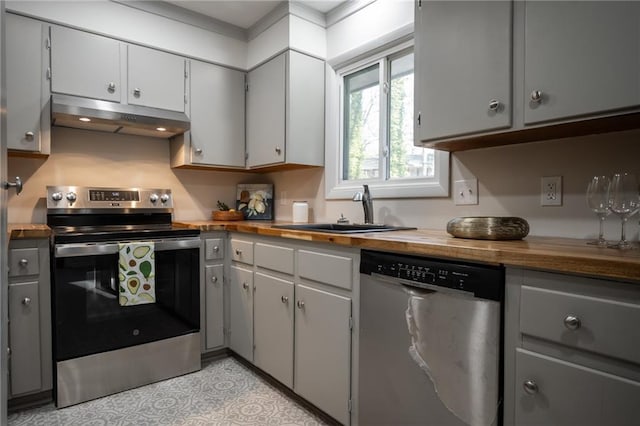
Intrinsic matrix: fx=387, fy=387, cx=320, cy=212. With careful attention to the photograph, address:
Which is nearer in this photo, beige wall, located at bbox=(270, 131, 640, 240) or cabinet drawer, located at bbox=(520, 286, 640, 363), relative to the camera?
cabinet drawer, located at bbox=(520, 286, 640, 363)

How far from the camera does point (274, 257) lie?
6.87 ft

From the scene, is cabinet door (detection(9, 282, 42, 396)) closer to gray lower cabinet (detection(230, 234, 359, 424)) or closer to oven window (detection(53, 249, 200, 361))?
oven window (detection(53, 249, 200, 361))

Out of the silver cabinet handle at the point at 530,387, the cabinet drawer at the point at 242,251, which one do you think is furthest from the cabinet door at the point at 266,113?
the silver cabinet handle at the point at 530,387

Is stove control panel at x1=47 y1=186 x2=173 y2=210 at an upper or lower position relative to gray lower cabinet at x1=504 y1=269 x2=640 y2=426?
upper

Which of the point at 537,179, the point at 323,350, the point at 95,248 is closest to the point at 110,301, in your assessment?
the point at 95,248

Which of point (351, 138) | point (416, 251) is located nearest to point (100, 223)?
point (351, 138)

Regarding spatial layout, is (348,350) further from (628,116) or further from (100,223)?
(100,223)

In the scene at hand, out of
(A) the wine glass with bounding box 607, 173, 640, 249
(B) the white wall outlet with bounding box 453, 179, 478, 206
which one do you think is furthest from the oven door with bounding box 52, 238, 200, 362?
(A) the wine glass with bounding box 607, 173, 640, 249

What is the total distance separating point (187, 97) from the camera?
2.73 meters

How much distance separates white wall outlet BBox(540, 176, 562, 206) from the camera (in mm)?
1578

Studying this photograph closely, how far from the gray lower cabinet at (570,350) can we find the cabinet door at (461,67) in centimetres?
70

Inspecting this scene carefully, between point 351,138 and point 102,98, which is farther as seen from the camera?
point 351,138

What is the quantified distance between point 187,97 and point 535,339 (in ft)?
8.33

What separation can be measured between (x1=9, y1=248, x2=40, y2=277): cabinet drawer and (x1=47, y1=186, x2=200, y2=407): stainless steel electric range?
0.08m
